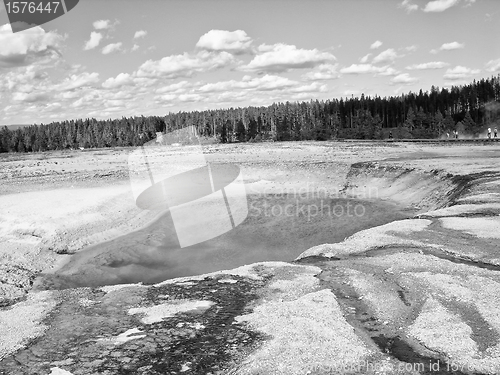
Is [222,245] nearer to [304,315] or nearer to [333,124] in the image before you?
[304,315]

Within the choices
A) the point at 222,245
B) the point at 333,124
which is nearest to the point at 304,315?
the point at 222,245

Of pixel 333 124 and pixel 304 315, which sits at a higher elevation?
pixel 333 124

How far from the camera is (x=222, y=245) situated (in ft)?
65.6

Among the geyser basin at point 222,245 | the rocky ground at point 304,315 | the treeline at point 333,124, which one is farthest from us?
the treeline at point 333,124

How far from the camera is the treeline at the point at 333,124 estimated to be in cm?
10612

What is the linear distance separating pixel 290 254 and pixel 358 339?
11.0m

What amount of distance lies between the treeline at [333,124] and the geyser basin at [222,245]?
245 feet

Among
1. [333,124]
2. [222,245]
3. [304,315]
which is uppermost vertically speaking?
[333,124]

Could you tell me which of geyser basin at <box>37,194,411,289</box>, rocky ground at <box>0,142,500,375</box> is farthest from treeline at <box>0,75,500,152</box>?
rocky ground at <box>0,142,500,375</box>

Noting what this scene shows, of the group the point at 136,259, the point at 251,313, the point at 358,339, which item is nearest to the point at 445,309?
the point at 358,339

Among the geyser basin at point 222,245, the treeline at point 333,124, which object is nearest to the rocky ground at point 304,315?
the geyser basin at point 222,245

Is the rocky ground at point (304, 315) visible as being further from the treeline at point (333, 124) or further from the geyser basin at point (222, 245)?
the treeline at point (333, 124)

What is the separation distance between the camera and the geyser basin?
1661 centimetres

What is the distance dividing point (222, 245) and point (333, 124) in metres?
124
